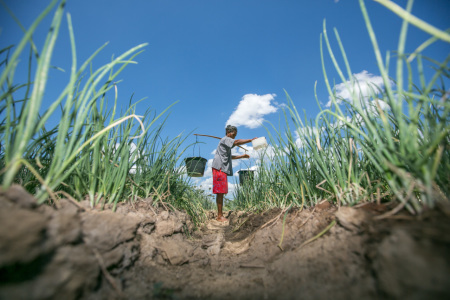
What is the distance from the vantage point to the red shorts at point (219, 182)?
385cm

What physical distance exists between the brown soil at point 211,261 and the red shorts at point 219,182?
2484 mm

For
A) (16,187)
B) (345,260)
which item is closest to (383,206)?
(345,260)

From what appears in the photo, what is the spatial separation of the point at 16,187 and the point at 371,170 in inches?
59.5

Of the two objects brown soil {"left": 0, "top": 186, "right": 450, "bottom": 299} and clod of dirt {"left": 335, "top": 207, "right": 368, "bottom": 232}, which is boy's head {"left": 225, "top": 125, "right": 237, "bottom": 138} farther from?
clod of dirt {"left": 335, "top": 207, "right": 368, "bottom": 232}

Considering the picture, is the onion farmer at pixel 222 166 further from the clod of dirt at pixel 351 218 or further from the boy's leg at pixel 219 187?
the clod of dirt at pixel 351 218

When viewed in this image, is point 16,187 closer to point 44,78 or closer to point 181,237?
point 44,78

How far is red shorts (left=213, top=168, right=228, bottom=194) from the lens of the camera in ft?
12.6

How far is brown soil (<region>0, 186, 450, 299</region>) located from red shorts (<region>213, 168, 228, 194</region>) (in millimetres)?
2484

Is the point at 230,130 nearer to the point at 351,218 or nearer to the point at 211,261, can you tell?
the point at 211,261

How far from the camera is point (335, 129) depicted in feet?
4.38

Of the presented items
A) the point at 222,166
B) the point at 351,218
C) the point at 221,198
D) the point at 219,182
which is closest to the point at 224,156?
the point at 222,166

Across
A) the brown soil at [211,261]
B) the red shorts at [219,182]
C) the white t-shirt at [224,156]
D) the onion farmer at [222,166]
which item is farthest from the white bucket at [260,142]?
the brown soil at [211,261]

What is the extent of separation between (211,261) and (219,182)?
254 centimetres

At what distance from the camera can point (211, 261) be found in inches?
53.9
